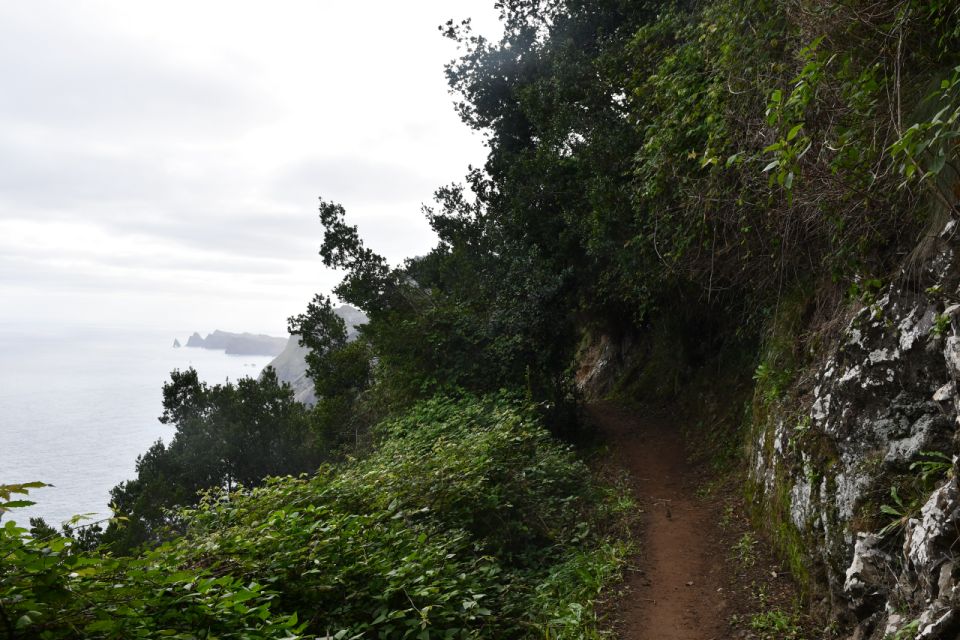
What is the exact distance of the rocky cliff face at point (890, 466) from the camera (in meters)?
3.86

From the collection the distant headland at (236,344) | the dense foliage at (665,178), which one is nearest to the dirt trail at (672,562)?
the dense foliage at (665,178)

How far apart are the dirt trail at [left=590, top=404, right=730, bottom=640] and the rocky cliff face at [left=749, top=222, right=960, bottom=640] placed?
3.85ft

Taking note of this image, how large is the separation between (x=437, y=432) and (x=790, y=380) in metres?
6.06

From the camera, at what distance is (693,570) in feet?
23.3

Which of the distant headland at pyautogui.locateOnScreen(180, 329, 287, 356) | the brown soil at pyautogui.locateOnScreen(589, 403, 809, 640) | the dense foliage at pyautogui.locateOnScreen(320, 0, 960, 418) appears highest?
the distant headland at pyautogui.locateOnScreen(180, 329, 287, 356)

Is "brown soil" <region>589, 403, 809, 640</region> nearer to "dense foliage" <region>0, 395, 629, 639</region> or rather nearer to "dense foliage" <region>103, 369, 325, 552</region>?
"dense foliage" <region>0, 395, 629, 639</region>


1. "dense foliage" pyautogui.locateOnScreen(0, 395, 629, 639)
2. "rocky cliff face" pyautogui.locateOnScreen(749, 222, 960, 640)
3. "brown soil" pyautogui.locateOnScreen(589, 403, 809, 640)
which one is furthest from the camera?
"brown soil" pyautogui.locateOnScreen(589, 403, 809, 640)

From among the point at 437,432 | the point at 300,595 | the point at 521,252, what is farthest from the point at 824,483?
the point at 521,252

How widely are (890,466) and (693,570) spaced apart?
10.5 ft

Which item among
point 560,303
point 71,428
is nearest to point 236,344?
point 71,428

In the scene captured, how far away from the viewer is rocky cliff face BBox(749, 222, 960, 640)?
3.86 m

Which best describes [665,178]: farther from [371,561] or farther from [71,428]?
[71,428]

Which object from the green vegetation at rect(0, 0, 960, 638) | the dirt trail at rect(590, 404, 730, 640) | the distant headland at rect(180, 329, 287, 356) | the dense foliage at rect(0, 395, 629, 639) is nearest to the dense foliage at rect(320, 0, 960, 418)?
the green vegetation at rect(0, 0, 960, 638)

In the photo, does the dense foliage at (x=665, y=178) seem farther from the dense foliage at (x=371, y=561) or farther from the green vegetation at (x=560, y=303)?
the dense foliage at (x=371, y=561)
